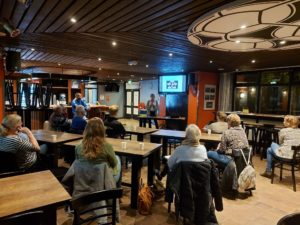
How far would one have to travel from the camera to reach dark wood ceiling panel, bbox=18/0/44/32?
2523 mm

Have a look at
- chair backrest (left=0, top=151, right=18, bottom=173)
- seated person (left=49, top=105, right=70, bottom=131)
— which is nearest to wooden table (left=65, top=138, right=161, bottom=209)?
chair backrest (left=0, top=151, right=18, bottom=173)

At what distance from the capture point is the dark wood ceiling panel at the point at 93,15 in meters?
2.45

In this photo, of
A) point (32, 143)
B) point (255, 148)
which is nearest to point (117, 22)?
point (32, 143)

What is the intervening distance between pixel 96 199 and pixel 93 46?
3545 mm

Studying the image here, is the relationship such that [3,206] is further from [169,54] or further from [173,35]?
[169,54]

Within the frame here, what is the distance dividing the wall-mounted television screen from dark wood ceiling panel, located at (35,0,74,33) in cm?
616

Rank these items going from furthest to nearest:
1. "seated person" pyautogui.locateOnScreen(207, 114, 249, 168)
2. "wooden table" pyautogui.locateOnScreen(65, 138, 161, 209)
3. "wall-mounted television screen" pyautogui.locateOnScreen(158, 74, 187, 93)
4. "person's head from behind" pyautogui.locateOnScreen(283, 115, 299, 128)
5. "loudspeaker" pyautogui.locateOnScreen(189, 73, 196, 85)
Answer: "wall-mounted television screen" pyautogui.locateOnScreen(158, 74, 187, 93) < "loudspeaker" pyautogui.locateOnScreen(189, 73, 196, 85) < "person's head from behind" pyautogui.locateOnScreen(283, 115, 299, 128) < "seated person" pyautogui.locateOnScreen(207, 114, 249, 168) < "wooden table" pyautogui.locateOnScreen(65, 138, 161, 209)

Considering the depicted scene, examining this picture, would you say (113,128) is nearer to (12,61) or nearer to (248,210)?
(12,61)

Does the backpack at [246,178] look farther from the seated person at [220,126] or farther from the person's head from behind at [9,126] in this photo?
the person's head from behind at [9,126]

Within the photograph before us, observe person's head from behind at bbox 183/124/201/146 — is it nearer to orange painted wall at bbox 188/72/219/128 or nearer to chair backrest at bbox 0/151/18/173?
chair backrest at bbox 0/151/18/173

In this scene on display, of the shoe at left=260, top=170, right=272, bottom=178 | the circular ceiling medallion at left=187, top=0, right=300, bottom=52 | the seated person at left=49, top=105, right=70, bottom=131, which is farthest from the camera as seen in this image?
the seated person at left=49, top=105, right=70, bottom=131

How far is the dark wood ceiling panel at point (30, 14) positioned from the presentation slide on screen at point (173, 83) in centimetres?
631

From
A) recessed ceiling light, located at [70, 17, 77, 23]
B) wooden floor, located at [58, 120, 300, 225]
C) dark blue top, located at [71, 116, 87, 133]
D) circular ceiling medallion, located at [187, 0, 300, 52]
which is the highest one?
recessed ceiling light, located at [70, 17, 77, 23]

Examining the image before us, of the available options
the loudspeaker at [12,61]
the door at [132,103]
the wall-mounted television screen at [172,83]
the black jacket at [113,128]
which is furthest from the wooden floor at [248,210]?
the door at [132,103]
